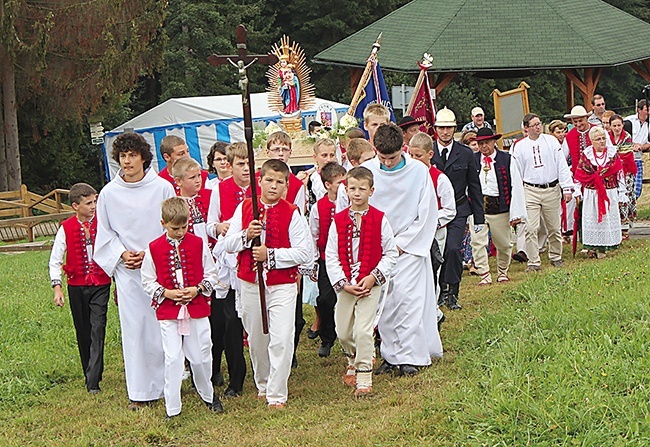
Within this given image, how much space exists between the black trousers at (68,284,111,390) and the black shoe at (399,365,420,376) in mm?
2413

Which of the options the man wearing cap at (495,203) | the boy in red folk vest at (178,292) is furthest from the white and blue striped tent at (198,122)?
the boy in red folk vest at (178,292)

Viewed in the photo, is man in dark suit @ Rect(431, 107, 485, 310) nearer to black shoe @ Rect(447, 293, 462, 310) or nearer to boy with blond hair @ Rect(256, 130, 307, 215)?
black shoe @ Rect(447, 293, 462, 310)

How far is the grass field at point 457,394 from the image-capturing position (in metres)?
5.73

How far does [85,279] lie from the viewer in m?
8.19

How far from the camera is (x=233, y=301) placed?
8117mm

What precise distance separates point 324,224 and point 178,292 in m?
1.87

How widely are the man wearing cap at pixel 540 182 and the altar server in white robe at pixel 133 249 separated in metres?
6.84

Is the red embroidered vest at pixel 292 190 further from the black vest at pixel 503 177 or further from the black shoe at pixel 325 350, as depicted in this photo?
the black vest at pixel 503 177

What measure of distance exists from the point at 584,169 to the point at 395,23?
14.7 m

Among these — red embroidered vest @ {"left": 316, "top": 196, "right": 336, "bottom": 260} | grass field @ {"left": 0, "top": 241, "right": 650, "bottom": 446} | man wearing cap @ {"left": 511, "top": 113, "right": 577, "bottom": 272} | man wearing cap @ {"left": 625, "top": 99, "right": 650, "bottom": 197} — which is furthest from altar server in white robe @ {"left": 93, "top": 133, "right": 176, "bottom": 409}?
man wearing cap @ {"left": 625, "top": 99, "right": 650, "bottom": 197}

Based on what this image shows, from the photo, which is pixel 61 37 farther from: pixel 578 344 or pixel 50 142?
pixel 578 344

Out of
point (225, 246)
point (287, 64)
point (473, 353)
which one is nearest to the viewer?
point (225, 246)

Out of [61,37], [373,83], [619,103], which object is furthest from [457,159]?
[619,103]

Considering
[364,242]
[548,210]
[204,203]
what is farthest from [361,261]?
[548,210]
